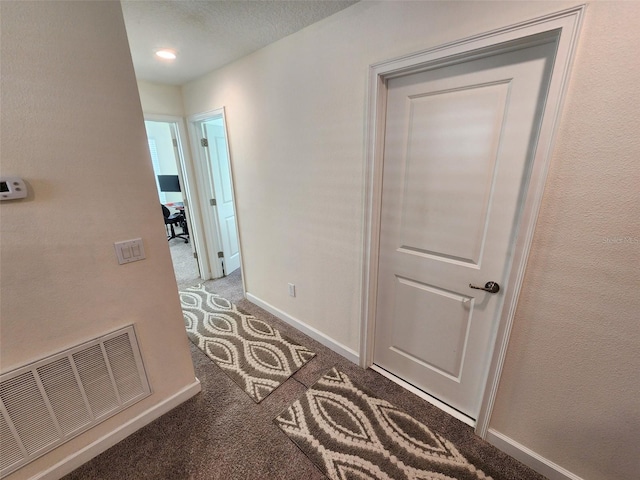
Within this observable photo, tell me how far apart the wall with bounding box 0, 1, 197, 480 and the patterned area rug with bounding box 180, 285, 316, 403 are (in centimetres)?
75

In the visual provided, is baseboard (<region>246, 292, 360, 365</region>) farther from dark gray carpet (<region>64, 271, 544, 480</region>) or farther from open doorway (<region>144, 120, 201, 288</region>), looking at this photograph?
open doorway (<region>144, 120, 201, 288</region>)

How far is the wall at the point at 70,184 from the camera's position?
0.97 metres

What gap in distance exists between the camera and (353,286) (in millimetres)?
1829

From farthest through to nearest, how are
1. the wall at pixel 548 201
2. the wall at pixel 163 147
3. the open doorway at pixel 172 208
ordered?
the wall at pixel 163 147 → the open doorway at pixel 172 208 → the wall at pixel 548 201

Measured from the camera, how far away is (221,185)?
3188 mm

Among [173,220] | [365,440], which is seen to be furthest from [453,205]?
[173,220]

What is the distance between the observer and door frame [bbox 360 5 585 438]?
90 centimetres

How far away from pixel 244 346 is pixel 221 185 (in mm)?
1974

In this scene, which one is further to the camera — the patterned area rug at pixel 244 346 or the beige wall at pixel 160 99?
the beige wall at pixel 160 99

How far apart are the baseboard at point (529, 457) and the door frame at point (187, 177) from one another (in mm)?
3219

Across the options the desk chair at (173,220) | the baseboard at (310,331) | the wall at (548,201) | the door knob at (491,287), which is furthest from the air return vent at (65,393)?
the desk chair at (173,220)

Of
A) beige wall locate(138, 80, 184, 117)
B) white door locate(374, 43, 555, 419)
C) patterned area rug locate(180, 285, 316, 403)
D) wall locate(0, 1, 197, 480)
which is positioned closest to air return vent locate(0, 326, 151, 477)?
wall locate(0, 1, 197, 480)

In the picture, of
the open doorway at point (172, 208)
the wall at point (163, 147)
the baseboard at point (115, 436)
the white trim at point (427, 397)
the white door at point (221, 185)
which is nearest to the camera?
the baseboard at point (115, 436)

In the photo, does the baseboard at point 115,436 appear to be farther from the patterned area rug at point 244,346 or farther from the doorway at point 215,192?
the doorway at point 215,192
